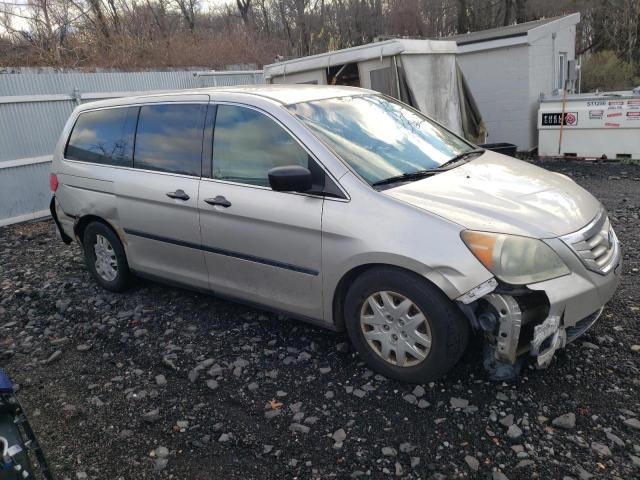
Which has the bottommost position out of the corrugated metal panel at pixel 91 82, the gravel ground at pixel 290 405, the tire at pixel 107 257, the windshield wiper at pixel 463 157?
the gravel ground at pixel 290 405

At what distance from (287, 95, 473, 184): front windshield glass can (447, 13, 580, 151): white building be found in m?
8.74

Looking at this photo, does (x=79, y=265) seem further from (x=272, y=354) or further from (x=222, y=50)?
(x=222, y=50)

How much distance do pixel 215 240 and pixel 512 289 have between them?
2115 mm

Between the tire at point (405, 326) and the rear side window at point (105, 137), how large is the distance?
98.0 inches

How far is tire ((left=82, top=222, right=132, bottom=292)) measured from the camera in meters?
4.83

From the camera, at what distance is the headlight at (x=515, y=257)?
283cm

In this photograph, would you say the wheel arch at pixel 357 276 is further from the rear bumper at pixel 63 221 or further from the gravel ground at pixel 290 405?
the rear bumper at pixel 63 221

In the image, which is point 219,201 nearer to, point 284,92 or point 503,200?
point 284,92

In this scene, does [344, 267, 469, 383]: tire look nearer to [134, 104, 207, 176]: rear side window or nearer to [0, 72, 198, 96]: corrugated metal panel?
[134, 104, 207, 176]: rear side window

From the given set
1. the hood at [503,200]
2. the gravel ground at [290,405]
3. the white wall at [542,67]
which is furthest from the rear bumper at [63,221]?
the white wall at [542,67]

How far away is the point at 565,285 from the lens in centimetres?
289

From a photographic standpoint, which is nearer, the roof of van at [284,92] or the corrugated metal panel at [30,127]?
the roof of van at [284,92]

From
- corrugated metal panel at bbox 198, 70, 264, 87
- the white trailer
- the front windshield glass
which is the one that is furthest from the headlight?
corrugated metal panel at bbox 198, 70, 264, 87

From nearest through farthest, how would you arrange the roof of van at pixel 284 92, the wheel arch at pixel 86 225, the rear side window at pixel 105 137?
the roof of van at pixel 284 92, the rear side window at pixel 105 137, the wheel arch at pixel 86 225
